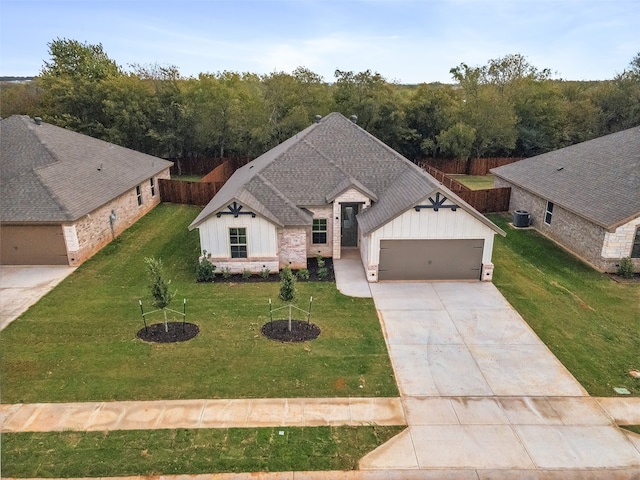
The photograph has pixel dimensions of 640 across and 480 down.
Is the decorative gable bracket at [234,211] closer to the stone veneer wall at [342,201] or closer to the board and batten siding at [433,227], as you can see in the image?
the stone veneer wall at [342,201]

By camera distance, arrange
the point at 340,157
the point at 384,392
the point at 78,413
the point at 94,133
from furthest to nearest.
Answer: the point at 94,133 < the point at 340,157 < the point at 384,392 < the point at 78,413

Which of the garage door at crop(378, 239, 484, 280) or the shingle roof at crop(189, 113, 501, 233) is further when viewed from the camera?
the shingle roof at crop(189, 113, 501, 233)

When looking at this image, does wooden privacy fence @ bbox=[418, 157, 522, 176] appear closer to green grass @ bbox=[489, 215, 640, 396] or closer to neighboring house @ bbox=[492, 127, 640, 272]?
neighboring house @ bbox=[492, 127, 640, 272]

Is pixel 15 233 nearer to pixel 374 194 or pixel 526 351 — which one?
pixel 374 194

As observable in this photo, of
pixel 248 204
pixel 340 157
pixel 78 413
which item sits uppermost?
pixel 340 157

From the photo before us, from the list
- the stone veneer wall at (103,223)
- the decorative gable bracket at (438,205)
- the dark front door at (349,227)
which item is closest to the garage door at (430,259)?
the decorative gable bracket at (438,205)

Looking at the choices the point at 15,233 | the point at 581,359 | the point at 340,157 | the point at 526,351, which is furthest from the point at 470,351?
the point at 15,233

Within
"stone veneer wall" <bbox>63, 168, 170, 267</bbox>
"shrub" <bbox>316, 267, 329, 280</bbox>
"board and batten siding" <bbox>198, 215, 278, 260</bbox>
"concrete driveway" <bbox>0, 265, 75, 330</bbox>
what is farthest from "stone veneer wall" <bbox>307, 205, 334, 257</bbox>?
"concrete driveway" <bbox>0, 265, 75, 330</bbox>
